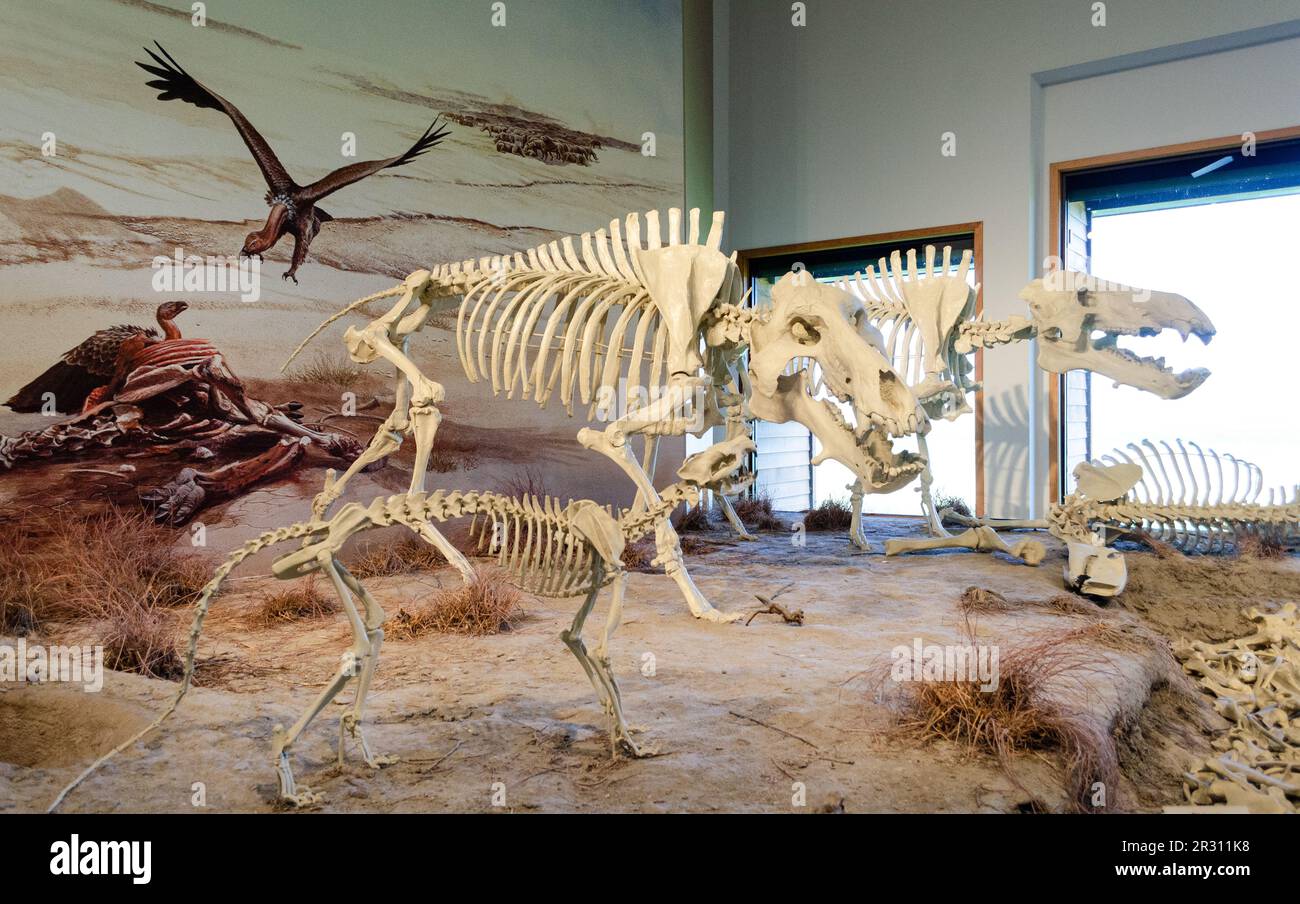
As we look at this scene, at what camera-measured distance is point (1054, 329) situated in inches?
227

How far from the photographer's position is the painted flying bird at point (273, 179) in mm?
5809

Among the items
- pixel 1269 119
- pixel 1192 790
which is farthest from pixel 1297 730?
pixel 1269 119

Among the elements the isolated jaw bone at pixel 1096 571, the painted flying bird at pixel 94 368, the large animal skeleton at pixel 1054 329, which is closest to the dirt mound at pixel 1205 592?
the isolated jaw bone at pixel 1096 571

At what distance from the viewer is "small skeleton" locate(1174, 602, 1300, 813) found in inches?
111

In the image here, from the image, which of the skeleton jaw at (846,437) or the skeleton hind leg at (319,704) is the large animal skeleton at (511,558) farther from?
the skeleton jaw at (846,437)

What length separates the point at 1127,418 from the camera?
797cm

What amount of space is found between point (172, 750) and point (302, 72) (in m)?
5.15

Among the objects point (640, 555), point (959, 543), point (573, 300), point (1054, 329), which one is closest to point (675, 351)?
point (573, 300)

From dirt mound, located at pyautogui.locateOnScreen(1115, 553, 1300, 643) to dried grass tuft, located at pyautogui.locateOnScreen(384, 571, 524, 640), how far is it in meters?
3.52

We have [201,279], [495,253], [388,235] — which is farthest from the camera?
[495,253]

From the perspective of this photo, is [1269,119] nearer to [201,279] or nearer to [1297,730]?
[1297,730]

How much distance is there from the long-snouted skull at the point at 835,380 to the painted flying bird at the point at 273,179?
3.59m

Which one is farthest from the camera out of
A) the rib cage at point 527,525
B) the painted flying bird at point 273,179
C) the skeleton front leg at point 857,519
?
the skeleton front leg at point 857,519

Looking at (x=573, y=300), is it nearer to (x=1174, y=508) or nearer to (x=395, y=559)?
(x=395, y=559)
